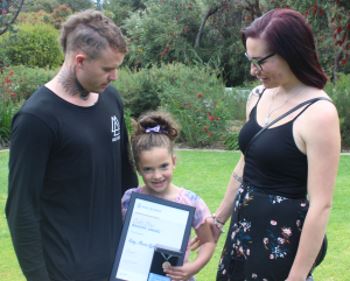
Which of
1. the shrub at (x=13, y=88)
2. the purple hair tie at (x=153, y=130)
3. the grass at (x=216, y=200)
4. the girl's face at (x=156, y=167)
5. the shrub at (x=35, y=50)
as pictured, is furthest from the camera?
the shrub at (x=35, y=50)

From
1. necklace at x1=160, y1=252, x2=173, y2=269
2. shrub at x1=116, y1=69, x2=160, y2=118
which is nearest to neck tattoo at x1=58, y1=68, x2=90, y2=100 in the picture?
necklace at x1=160, y1=252, x2=173, y2=269

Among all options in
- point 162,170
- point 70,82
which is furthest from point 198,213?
point 70,82

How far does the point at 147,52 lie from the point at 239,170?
20.6 metres

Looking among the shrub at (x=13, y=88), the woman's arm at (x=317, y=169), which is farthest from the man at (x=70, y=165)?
the shrub at (x=13, y=88)

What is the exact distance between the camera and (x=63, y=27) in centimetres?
252

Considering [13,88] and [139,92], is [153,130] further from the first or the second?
[13,88]

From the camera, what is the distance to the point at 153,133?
9.77ft

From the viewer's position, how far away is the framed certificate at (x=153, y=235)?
8.95 ft

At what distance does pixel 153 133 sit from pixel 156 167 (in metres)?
0.18

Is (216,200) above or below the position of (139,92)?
below

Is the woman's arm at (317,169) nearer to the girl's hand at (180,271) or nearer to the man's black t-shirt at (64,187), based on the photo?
the girl's hand at (180,271)

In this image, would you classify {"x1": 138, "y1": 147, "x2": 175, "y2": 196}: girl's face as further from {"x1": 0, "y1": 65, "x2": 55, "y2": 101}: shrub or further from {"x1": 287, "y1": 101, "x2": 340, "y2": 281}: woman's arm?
{"x1": 0, "y1": 65, "x2": 55, "y2": 101}: shrub

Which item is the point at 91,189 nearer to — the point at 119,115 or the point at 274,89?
the point at 119,115

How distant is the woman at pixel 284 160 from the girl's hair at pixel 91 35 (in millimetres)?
554
